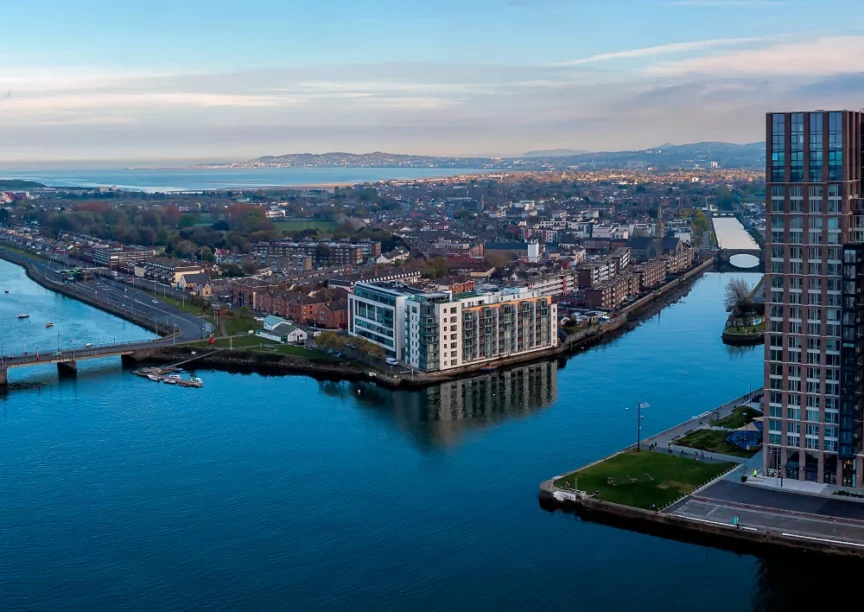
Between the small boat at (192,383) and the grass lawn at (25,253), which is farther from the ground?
the grass lawn at (25,253)

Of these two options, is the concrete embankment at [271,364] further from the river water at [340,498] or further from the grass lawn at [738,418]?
the grass lawn at [738,418]

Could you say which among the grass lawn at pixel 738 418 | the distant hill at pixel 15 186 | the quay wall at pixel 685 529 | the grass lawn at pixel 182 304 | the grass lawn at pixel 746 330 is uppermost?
the distant hill at pixel 15 186

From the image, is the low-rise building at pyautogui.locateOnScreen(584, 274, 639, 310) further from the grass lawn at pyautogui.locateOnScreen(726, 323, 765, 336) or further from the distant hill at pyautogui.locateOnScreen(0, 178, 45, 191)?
the distant hill at pyautogui.locateOnScreen(0, 178, 45, 191)

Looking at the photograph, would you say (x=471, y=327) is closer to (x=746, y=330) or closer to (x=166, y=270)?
(x=746, y=330)

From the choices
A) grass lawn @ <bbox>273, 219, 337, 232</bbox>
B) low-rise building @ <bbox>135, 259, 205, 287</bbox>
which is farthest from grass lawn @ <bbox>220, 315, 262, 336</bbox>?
grass lawn @ <bbox>273, 219, 337, 232</bbox>

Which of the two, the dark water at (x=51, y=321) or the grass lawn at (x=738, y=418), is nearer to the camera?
the grass lawn at (x=738, y=418)

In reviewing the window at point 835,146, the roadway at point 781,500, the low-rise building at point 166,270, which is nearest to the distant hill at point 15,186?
the low-rise building at point 166,270

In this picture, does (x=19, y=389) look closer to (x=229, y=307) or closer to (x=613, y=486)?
(x=229, y=307)
